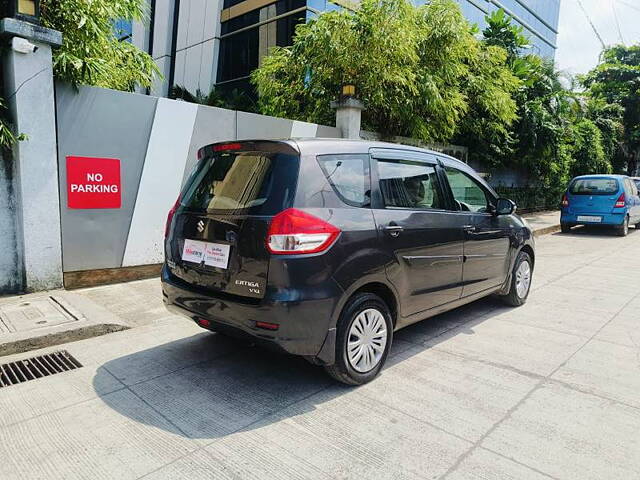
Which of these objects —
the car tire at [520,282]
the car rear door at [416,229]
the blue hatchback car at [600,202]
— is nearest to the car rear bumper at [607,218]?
the blue hatchback car at [600,202]

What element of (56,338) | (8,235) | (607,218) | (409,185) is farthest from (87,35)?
(607,218)

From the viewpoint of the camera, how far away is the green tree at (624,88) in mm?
26406

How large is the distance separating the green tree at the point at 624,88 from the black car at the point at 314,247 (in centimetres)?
2642

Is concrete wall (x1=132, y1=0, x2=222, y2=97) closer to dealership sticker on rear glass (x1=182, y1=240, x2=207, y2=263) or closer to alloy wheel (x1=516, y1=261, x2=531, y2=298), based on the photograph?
alloy wheel (x1=516, y1=261, x2=531, y2=298)

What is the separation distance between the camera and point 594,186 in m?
12.1

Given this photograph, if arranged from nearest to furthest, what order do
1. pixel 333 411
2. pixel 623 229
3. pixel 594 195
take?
pixel 333 411 < pixel 594 195 < pixel 623 229

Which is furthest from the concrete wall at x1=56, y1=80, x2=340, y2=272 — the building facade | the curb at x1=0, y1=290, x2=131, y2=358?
the building facade

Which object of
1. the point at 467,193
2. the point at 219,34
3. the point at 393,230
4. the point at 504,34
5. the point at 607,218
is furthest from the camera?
the point at 219,34

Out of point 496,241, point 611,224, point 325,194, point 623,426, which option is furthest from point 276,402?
point 611,224


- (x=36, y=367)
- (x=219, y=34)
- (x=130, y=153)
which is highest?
(x=219, y=34)

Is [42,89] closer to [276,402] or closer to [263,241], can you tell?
[263,241]

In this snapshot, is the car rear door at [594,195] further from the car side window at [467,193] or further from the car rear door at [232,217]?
the car rear door at [232,217]

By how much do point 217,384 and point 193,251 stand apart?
97cm

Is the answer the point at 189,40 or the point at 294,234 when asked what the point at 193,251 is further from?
the point at 189,40
